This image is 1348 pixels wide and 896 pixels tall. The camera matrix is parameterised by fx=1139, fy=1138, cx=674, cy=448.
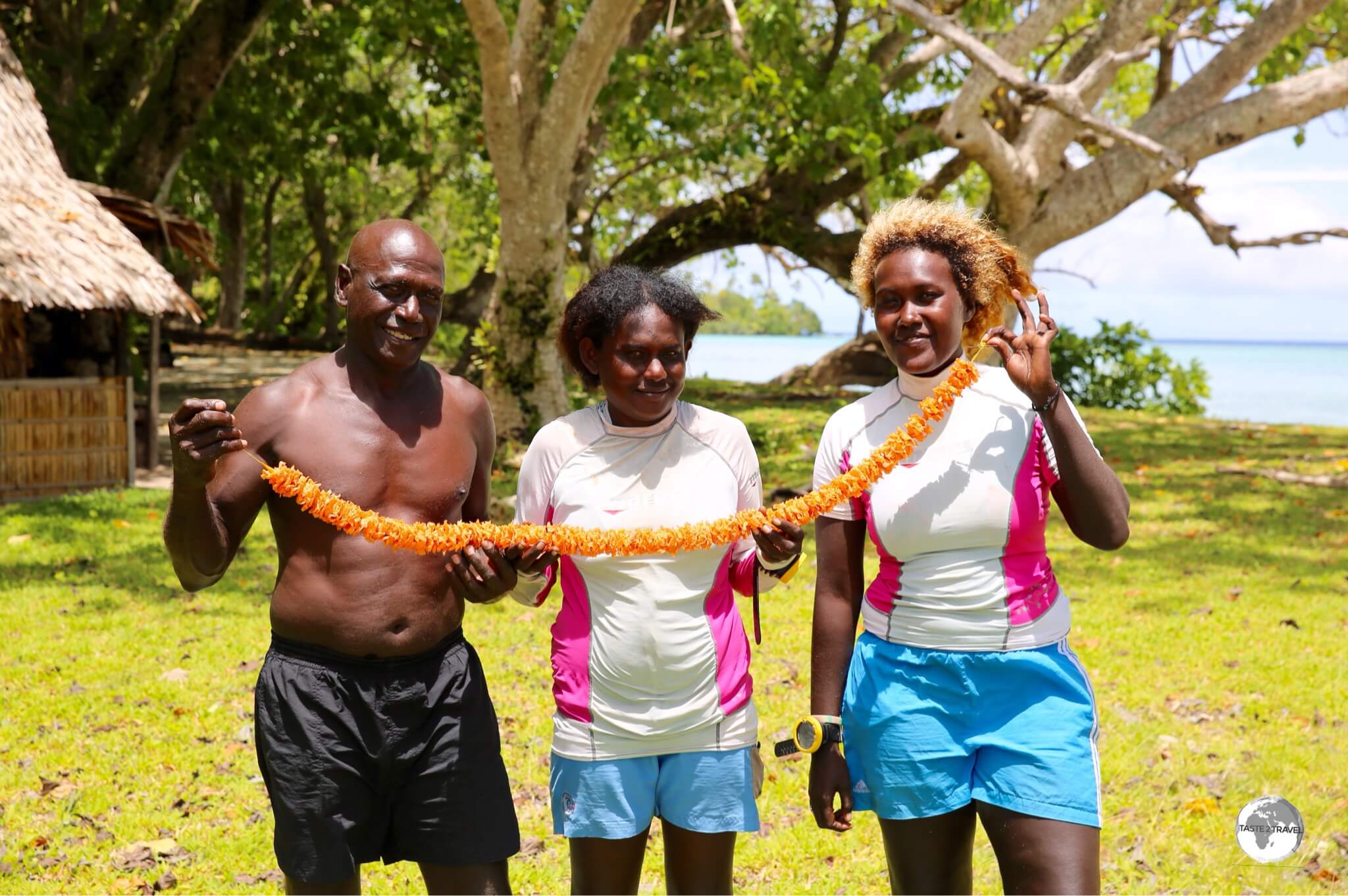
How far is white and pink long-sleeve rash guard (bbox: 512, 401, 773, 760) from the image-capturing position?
2.97m

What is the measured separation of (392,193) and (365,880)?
27.6 metres

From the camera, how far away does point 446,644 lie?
3.15 meters

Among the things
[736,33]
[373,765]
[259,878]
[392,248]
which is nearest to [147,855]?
[259,878]

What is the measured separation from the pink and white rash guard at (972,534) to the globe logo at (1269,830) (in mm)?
2289

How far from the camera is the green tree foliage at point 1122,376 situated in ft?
75.0

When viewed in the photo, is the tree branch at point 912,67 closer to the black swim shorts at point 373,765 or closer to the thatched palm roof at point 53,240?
the thatched palm roof at point 53,240

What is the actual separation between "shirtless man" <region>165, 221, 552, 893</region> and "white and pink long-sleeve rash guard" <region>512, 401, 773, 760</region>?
0.78 ft

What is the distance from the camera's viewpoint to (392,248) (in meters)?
3.04

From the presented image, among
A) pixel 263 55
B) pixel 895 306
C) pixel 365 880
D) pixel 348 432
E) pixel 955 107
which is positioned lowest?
pixel 365 880

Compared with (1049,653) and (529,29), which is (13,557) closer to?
(529,29)

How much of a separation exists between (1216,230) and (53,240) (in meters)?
Result: 13.7

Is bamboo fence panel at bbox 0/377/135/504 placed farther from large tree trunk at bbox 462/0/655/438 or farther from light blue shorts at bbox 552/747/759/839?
light blue shorts at bbox 552/747/759/839

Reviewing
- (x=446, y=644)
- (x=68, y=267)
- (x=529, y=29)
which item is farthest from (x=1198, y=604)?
(x=68, y=267)

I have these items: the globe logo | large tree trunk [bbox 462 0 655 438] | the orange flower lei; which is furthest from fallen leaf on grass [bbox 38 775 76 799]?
large tree trunk [bbox 462 0 655 438]
